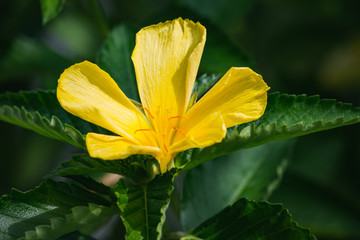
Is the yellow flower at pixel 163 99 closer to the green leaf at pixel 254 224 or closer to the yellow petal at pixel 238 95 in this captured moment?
the yellow petal at pixel 238 95

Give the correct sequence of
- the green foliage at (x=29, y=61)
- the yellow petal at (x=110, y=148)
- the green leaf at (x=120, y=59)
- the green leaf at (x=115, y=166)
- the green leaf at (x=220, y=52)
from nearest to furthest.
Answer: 1. the yellow petal at (x=110, y=148)
2. the green leaf at (x=115, y=166)
3. the green leaf at (x=120, y=59)
4. the green leaf at (x=220, y=52)
5. the green foliage at (x=29, y=61)

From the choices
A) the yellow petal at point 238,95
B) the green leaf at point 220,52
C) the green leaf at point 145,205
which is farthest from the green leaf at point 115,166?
the green leaf at point 220,52

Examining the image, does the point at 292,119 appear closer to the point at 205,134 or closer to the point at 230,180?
the point at 205,134

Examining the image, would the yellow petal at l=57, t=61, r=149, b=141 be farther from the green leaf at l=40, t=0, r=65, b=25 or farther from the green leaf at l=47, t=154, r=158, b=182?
the green leaf at l=40, t=0, r=65, b=25

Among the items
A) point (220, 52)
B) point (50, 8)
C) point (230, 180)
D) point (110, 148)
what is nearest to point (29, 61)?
point (50, 8)

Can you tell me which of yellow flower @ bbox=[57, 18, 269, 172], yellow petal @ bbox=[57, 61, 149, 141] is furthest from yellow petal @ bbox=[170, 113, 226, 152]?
yellow petal @ bbox=[57, 61, 149, 141]

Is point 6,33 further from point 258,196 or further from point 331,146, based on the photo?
point 331,146
